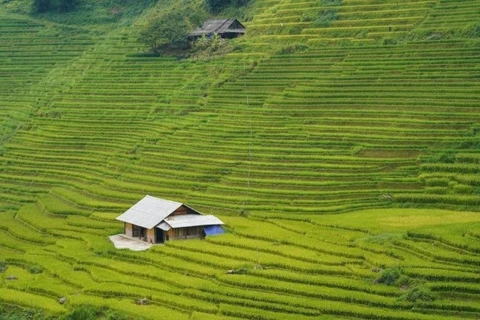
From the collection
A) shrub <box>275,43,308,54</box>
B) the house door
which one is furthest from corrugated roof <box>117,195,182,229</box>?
shrub <box>275,43,308,54</box>

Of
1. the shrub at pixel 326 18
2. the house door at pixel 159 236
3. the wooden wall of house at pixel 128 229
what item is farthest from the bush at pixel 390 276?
the shrub at pixel 326 18

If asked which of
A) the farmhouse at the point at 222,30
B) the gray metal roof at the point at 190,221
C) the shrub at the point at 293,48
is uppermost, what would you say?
the farmhouse at the point at 222,30

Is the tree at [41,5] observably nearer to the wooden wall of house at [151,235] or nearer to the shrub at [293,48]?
the shrub at [293,48]

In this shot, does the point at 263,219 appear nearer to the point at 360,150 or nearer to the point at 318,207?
the point at 318,207

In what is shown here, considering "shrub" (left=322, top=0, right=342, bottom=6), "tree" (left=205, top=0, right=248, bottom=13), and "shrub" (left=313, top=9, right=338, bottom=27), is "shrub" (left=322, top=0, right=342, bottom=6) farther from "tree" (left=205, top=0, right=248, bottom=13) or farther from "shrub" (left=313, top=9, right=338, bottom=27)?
"tree" (left=205, top=0, right=248, bottom=13)

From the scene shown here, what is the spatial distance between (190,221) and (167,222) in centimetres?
74

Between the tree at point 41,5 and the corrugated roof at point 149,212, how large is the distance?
3656 centimetres

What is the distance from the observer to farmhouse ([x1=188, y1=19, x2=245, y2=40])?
5031cm

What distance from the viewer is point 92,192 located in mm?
36312

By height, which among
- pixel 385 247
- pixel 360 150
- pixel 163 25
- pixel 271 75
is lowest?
pixel 385 247

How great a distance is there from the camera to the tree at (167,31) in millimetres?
50719

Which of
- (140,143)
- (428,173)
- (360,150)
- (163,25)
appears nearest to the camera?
(428,173)

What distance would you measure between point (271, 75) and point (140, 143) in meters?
7.19

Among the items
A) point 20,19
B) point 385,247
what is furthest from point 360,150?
point 20,19
